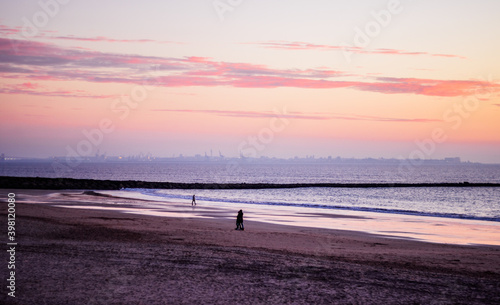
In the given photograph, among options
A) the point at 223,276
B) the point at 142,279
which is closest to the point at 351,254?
the point at 223,276

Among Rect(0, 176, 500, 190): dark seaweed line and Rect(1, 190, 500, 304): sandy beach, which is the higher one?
Rect(0, 176, 500, 190): dark seaweed line

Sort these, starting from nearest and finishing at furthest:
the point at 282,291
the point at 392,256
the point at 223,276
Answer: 1. the point at 282,291
2. the point at 223,276
3. the point at 392,256

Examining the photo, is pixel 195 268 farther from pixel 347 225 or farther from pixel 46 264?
pixel 347 225

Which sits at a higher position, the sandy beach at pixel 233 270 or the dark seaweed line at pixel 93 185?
the dark seaweed line at pixel 93 185

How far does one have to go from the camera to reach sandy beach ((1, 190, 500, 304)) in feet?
39.2

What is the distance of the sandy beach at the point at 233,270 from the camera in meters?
12.0

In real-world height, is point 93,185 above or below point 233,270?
above

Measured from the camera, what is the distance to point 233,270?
49.0 ft

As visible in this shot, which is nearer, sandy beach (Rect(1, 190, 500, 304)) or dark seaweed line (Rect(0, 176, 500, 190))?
sandy beach (Rect(1, 190, 500, 304))

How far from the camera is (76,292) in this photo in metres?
11.7

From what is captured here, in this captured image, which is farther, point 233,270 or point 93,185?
point 93,185

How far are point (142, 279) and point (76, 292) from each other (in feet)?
6.81

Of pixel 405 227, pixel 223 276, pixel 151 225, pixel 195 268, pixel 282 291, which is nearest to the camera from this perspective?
pixel 282 291

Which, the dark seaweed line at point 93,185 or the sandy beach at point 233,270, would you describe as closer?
the sandy beach at point 233,270
